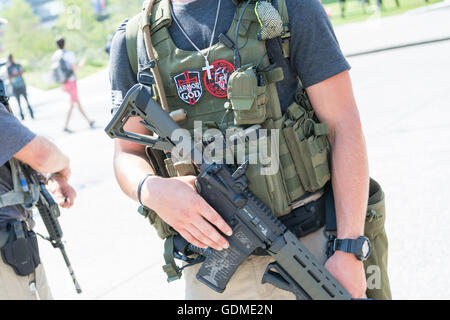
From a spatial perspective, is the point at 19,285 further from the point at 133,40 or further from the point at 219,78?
the point at 219,78

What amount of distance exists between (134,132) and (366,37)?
1416cm

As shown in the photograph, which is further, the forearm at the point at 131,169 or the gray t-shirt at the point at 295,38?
the forearm at the point at 131,169

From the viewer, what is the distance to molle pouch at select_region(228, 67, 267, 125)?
5.38 ft

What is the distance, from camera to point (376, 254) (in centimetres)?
195

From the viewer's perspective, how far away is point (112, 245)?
15.7ft

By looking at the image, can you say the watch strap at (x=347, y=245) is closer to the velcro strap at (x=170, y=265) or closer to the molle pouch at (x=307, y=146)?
the molle pouch at (x=307, y=146)

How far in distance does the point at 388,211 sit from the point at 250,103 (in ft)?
9.65

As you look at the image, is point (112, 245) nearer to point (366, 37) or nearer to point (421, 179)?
point (421, 179)

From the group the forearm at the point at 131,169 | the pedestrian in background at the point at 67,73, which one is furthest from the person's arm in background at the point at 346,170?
the pedestrian in background at the point at 67,73

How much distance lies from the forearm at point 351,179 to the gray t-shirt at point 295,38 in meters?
0.19

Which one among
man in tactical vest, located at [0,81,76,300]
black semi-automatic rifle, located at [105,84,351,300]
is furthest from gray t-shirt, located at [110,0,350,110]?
man in tactical vest, located at [0,81,76,300]

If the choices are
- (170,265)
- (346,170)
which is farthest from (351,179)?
(170,265)

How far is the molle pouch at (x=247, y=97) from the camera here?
5.38 ft
